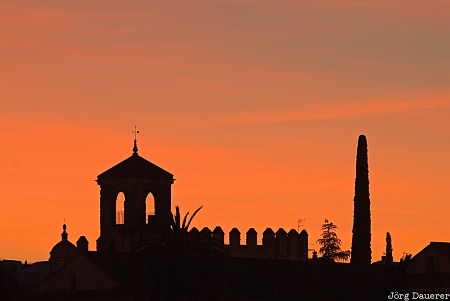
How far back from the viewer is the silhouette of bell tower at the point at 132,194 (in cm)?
13838

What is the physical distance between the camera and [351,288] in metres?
128

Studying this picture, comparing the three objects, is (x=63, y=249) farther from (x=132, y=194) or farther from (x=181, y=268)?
(x=181, y=268)

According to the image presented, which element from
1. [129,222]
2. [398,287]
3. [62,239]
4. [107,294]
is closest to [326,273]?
[398,287]

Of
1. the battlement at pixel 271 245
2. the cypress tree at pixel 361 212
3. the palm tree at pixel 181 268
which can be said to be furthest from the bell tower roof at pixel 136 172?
the palm tree at pixel 181 268

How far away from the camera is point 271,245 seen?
474 ft

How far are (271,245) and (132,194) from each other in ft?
39.0

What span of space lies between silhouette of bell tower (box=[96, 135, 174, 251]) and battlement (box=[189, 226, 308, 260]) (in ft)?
17.8

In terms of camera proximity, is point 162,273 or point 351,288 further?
point 351,288

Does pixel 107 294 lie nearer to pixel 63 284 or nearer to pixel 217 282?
pixel 63 284

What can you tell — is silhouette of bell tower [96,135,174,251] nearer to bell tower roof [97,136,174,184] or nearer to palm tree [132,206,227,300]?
bell tower roof [97,136,174,184]

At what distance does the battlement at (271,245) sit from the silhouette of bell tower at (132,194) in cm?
542

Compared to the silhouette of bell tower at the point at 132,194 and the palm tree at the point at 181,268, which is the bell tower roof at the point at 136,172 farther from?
the palm tree at the point at 181,268

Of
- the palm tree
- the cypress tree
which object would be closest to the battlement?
the cypress tree

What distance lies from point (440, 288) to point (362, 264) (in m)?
15.6
